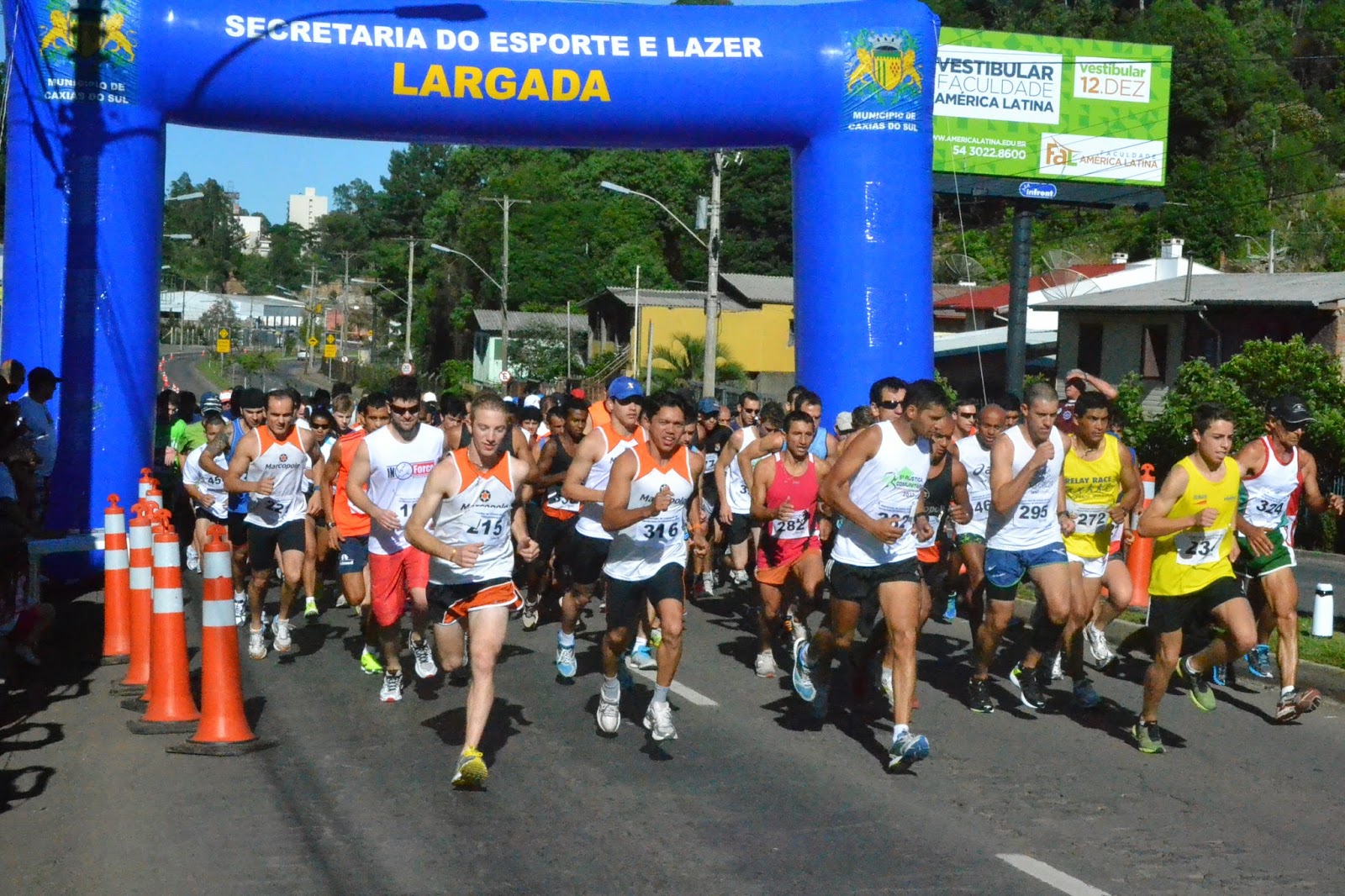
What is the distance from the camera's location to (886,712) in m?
9.40

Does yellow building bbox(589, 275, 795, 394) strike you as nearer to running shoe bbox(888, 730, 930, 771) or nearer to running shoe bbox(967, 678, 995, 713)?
running shoe bbox(967, 678, 995, 713)

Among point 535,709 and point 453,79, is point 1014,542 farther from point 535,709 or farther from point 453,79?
point 453,79

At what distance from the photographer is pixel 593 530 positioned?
34.6ft

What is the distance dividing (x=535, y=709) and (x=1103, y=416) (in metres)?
3.83

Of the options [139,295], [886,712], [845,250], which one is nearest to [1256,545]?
[886,712]

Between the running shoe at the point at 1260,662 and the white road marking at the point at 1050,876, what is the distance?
15.7 ft

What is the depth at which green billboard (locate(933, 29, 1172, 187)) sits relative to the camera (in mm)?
31188

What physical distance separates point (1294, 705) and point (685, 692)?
3640 millimetres

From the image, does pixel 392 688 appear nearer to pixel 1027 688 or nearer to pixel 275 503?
pixel 275 503

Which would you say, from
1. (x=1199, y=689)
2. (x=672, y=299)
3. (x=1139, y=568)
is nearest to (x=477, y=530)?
(x=1199, y=689)

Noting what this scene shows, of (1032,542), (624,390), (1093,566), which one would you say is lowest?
(1093,566)

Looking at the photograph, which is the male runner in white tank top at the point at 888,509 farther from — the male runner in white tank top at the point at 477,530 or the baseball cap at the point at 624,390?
the baseball cap at the point at 624,390

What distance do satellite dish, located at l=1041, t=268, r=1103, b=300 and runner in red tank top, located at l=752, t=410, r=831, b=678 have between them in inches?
1343

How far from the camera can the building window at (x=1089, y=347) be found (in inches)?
1523
